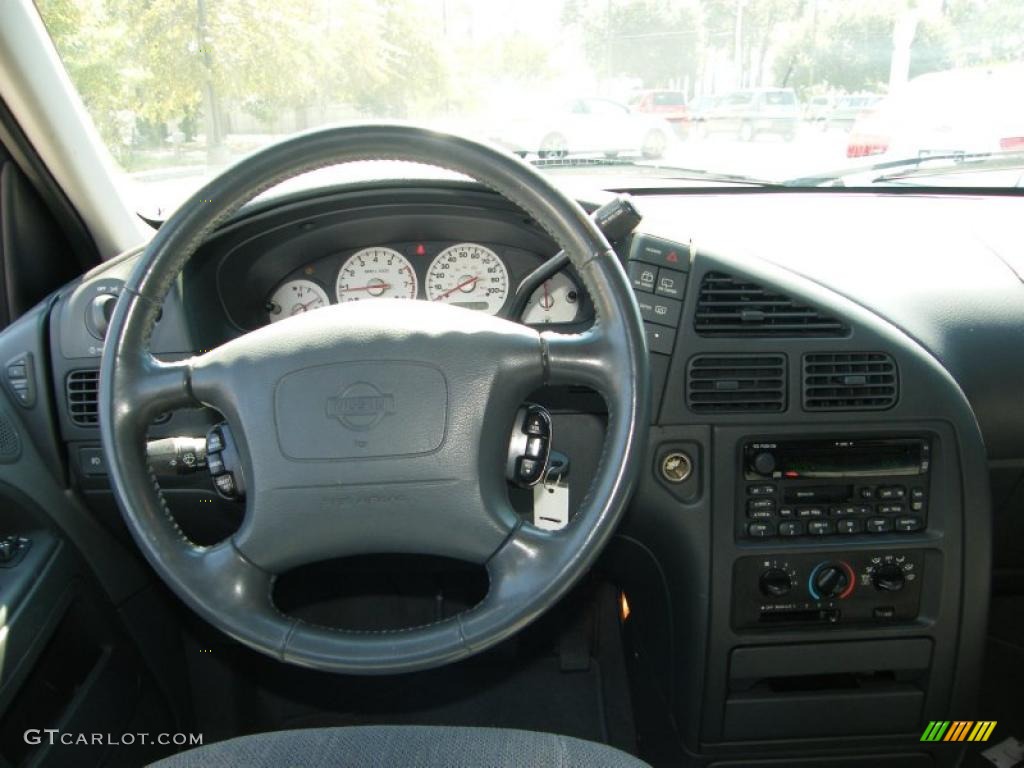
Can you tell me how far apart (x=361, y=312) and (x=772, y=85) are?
1278mm

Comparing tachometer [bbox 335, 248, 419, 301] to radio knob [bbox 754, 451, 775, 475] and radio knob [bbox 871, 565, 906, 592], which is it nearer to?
radio knob [bbox 754, 451, 775, 475]

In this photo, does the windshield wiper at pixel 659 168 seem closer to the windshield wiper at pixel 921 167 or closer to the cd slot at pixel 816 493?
the windshield wiper at pixel 921 167

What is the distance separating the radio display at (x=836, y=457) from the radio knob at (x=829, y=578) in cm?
20

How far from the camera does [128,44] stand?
2.02 meters

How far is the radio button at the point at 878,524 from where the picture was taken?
6.03 ft

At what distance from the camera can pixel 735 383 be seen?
177cm

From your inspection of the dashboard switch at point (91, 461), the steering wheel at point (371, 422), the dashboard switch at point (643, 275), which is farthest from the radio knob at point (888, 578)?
the dashboard switch at point (91, 461)

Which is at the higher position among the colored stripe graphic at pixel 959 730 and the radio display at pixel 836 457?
the radio display at pixel 836 457

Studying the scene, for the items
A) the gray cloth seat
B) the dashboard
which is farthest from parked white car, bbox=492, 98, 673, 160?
the gray cloth seat

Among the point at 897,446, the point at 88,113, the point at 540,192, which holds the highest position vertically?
the point at 88,113

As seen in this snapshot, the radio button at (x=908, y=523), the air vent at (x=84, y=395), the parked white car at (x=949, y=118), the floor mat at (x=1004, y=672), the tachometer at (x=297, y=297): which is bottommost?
the floor mat at (x=1004, y=672)

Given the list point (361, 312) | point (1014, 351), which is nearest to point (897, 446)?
point (1014, 351)

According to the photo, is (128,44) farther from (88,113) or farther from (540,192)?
(540,192)

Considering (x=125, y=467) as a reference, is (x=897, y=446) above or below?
below
